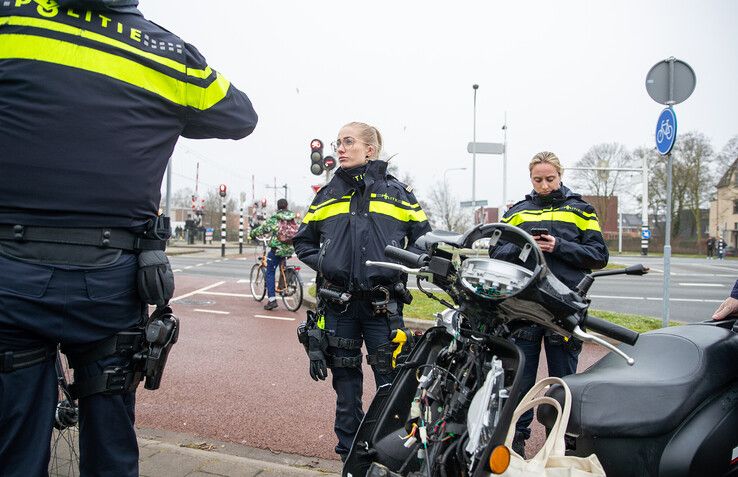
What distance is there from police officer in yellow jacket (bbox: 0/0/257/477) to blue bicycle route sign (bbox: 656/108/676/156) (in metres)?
6.05

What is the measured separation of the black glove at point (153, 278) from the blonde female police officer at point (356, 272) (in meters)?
1.08

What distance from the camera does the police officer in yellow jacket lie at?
1.69m

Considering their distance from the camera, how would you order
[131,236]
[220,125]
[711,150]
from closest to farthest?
[131,236] → [220,125] → [711,150]

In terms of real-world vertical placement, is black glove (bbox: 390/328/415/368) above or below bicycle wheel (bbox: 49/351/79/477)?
above

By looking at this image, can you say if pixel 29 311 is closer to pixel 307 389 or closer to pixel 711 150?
pixel 307 389

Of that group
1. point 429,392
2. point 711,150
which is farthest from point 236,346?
point 711,150

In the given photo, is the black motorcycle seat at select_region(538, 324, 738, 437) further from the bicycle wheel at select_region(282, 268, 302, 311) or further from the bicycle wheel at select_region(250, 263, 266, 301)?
the bicycle wheel at select_region(250, 263, 266, 301)

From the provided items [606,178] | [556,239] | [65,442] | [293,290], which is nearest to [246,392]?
[65,442]

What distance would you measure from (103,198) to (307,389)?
3487 millimetres

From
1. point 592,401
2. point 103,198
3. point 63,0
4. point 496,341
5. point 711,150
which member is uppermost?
point 711,150

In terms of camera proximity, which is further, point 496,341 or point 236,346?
point 236,346

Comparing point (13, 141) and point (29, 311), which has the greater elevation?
point (13, 141)

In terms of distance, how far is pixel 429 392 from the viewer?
1.72m

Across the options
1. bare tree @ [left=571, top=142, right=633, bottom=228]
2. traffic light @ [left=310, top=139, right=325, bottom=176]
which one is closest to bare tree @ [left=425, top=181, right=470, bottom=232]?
bare tree @ [left=571, top=142, right=633, bottom=228]
